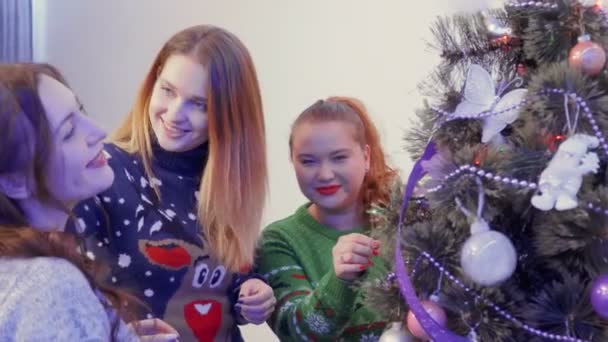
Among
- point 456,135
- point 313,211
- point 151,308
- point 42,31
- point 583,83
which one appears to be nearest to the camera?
point 583,83

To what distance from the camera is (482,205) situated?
817 millimetres

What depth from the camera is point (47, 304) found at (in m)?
0.74

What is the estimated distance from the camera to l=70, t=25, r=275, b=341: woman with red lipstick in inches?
46.8

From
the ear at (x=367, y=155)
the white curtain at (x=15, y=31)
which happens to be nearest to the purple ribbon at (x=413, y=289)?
the ear at (x=367, y=155)

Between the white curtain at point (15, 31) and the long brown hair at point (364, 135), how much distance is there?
1557mm

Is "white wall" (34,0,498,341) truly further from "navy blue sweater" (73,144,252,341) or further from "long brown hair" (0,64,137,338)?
"long brown hair" (0,64,137,338)

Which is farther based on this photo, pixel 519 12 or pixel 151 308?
pixel 151 308

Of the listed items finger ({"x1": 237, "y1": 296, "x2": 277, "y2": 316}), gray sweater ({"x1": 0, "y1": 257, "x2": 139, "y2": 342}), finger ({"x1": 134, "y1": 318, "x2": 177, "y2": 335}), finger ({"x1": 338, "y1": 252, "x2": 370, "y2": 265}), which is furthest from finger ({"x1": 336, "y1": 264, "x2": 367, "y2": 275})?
gray sweater ({"x1": 0, "y1": 257, "x2": 139, "y2": 342})

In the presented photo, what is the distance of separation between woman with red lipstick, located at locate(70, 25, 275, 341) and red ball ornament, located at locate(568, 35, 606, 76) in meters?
0.62

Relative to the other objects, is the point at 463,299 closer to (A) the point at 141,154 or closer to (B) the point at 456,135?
(B) the point at 456,135

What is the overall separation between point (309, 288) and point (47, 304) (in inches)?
25.4

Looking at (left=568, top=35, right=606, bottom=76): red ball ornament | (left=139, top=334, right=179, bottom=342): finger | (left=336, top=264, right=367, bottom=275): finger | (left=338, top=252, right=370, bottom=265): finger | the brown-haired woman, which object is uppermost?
(left=568, top=35, right=606, bottom=76): red ball ornament

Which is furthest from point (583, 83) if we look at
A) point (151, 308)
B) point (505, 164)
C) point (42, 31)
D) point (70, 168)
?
point (42, 31)

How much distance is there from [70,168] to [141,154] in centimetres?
40
